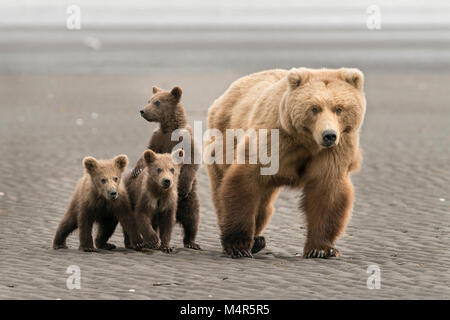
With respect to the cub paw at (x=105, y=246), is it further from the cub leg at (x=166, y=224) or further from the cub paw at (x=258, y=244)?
the cub paw at (x=258, y=244)

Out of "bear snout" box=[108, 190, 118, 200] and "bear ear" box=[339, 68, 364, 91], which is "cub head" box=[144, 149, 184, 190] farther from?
"bear ear" box=[339, 68, 364, 91]

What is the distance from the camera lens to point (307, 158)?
8617 millimetres

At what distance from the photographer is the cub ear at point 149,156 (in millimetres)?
8992

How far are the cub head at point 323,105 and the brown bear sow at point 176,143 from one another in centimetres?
136

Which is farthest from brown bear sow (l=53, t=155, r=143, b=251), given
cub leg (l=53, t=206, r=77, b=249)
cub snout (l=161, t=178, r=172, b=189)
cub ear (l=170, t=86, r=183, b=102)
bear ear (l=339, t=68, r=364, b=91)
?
bear ear (l=339, t=68, r=364, b=91)

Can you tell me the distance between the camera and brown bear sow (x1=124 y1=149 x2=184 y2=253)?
895 centimetres

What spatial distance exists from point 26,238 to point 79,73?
20.0 metres

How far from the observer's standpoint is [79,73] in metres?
29.4

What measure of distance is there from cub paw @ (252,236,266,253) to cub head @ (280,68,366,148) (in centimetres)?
139

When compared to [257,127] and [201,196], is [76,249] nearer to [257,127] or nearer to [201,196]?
[257,127]

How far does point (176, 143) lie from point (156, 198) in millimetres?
768

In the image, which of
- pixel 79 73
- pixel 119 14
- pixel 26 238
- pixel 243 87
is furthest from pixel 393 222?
pixel 119 14

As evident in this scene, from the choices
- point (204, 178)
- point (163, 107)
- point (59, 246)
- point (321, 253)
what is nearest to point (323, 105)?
point (321, 253)

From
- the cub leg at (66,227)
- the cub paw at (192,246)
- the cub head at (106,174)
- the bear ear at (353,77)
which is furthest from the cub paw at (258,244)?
the bear ear at (353,77)
